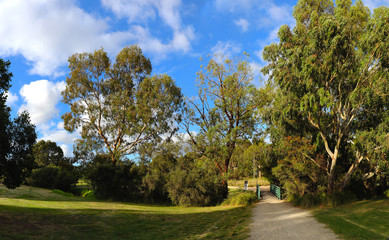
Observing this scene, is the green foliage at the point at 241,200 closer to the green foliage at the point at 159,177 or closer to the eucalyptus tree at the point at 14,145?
the green foliage at the point at 159,177

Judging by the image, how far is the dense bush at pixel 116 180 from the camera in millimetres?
24531

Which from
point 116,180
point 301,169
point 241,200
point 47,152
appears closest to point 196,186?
point 241,200

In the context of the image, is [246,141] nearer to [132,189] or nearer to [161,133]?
[161,133]

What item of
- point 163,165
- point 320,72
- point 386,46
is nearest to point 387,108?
point 386,46

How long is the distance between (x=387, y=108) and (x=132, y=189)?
22.1 metres

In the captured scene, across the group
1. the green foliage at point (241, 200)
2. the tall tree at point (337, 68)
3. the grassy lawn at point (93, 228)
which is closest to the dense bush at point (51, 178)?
the grassy lawn at point (93, 228)

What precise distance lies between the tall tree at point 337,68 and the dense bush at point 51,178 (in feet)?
96.4

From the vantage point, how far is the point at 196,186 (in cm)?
2103

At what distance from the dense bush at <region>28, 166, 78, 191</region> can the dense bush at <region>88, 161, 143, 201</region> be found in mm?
10157

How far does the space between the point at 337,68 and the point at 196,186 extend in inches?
548

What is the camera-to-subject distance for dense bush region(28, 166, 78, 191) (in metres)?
31.5

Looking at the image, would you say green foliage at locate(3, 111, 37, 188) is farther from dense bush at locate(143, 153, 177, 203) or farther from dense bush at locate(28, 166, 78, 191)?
dense bush at locate(28, 166, 78, 191)

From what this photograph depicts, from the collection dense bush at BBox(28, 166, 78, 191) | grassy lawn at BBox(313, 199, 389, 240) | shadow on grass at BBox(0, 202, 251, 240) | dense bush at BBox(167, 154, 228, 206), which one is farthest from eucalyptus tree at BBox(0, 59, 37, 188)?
dense bush at BBox(28, 166, 78, 191)

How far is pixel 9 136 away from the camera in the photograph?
11812 millimetres
